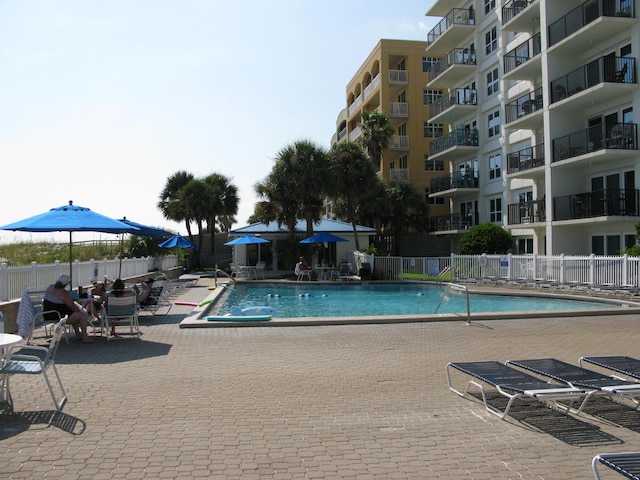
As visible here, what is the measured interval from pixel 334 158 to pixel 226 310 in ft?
61.0

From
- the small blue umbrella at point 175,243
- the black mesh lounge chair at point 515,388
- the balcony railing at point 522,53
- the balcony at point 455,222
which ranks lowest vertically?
the black mesh lounge chair at point 515,388

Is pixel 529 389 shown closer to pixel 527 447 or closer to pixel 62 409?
pixel 527 447

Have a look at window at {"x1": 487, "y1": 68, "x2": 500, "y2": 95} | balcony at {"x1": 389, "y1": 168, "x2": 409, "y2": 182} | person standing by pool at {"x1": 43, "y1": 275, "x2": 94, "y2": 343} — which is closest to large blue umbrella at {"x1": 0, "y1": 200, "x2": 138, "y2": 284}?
person standing by pool at {"x1": 43, "y1": 275, "x2": 94, "y2": 343}

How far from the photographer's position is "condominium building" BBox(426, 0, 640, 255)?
77.6 feet

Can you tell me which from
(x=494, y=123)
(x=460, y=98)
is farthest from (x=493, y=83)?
(x=460, y=98)

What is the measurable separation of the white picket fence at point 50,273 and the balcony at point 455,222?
2274 centimetres

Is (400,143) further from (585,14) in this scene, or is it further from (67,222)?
(67,222)

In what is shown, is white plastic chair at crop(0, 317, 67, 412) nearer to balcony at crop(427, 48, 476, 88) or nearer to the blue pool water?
the blue pool water

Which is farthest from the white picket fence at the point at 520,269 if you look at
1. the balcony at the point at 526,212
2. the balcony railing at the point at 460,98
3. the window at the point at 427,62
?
the window at the point at 427,62

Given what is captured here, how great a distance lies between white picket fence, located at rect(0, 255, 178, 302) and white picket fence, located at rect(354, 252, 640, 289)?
1283cm

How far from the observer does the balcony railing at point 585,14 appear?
A: 23609 millimetres

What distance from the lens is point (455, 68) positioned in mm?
36312

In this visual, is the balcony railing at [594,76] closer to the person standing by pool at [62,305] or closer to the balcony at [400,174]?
the balcony at [400,174]

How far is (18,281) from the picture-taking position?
12.2 metres
